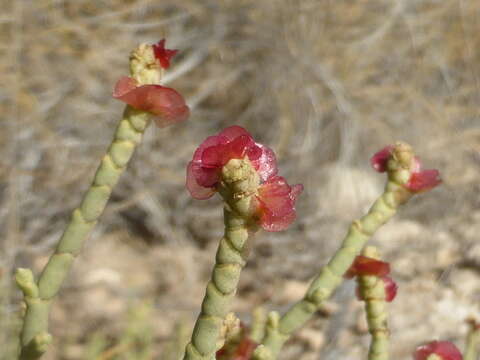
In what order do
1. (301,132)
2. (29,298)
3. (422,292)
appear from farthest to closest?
(301,132), (422,292), (29,298)

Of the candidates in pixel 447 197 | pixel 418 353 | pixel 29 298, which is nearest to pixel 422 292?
pixel 447 197

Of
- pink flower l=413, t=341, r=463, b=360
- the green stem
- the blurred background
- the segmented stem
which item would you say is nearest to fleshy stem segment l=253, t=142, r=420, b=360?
the segmented stem

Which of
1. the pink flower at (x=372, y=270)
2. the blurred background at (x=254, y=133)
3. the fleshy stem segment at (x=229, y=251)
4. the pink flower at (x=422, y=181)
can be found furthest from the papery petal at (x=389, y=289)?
the blurred background at (x=254, y=133)

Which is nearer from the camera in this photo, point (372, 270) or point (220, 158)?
point (220, 158)

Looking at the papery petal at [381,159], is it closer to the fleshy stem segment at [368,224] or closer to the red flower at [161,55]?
the fleshy stem segment at [368,224]

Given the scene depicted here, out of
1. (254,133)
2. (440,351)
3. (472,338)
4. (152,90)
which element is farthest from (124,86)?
(254,133)

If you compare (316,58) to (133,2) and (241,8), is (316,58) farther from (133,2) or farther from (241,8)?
(133,2)

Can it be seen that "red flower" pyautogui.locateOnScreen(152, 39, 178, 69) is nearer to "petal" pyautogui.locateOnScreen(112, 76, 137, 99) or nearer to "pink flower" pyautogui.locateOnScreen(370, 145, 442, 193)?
"petal" pyautogui.locateOnScreen(112, 76, 137, 99)

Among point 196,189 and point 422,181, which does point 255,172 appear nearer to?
point 196,189
